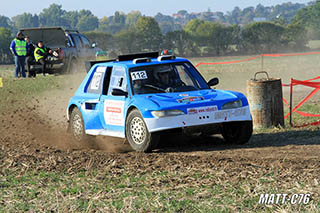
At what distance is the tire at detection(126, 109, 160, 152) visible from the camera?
933 cm

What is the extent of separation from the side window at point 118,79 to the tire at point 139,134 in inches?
30.4

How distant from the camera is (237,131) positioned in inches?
396

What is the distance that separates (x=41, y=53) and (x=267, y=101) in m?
14.4

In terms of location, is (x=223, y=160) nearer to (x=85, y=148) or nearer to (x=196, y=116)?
(x=196, y=116)

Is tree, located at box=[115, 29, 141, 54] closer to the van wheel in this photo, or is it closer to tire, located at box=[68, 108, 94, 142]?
the van wheel

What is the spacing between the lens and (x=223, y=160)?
8250 millimetres

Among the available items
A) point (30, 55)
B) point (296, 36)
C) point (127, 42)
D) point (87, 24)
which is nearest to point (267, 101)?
point (30, 55)

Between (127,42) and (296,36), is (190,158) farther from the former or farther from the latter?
(127,42)

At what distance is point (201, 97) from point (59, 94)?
13.1 m

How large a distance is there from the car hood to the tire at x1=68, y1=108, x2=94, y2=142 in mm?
1851

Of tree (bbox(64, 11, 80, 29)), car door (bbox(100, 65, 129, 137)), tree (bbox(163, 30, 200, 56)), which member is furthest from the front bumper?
tree (bbox(64, 11, 80, 29))

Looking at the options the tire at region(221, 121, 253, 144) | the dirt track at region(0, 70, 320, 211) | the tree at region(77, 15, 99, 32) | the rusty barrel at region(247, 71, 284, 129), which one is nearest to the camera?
the dirt track at region(0, 70, 320, 211)

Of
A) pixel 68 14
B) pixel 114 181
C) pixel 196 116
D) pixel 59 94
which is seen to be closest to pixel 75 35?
pixel 59 94

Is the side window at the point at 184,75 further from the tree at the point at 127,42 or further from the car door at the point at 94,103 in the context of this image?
the tree at the point at 127,42
